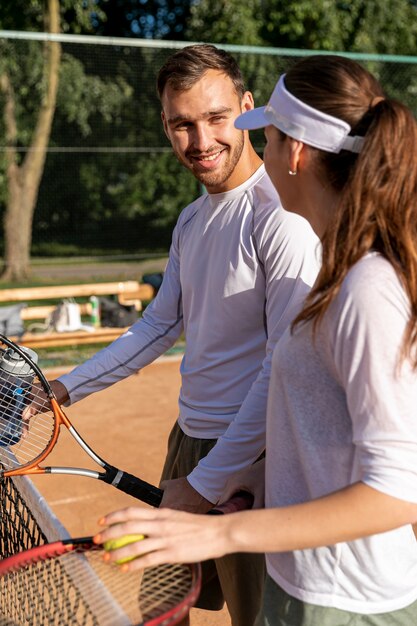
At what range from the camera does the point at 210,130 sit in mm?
2219

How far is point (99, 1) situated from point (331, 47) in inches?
232

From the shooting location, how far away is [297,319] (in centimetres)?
133

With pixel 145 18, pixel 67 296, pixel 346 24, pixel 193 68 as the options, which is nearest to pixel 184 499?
pixel 193 68

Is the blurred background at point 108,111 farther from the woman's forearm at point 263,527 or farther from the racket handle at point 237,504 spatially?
the woman's forearm at point 263,527

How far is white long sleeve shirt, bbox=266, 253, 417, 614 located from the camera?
1192 millimetres

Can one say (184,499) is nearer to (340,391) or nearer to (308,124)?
(340,391)

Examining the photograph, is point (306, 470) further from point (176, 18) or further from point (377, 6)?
point (176, 18)

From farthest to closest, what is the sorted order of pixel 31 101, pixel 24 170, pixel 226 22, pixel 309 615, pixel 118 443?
pixel 226 22
pixel 31 101
pixel 24 170
pixel 118 443
pixel 309 615

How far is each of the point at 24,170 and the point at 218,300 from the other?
37.1 ft

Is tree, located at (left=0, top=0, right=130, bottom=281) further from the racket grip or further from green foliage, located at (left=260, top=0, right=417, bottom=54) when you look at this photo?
the racket grip

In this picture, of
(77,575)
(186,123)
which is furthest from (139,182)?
(77,575)

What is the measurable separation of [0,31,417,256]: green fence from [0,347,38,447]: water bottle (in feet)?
37.1

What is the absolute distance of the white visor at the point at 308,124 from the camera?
1.30m

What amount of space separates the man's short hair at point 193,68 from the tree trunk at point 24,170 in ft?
33.2
